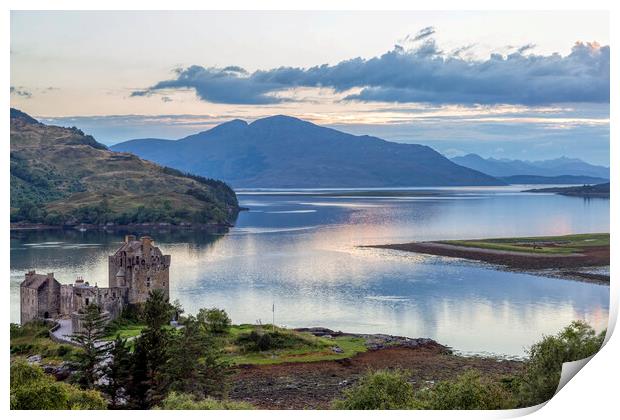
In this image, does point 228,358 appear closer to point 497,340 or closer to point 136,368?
point 136,368

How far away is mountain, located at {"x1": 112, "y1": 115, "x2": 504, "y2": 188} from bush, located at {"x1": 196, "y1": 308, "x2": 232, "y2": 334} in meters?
12.1

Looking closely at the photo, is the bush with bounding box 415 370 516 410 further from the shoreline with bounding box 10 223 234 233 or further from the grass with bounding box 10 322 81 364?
the shoreline with bounding box 10 223 234 233

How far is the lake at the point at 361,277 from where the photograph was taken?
67.3ft

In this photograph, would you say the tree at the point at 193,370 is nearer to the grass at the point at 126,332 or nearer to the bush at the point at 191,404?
the bush at the point at 191,404

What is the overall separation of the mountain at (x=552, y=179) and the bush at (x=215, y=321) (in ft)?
65.5

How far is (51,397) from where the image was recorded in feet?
39.2

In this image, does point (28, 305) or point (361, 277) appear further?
point (361, 277)

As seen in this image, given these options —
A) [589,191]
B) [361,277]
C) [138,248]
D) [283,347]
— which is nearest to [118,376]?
[283,347]

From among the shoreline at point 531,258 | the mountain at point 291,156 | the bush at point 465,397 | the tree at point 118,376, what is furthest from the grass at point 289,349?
the mountain at point 291,156

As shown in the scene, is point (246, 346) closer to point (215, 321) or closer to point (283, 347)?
point (283, 347)

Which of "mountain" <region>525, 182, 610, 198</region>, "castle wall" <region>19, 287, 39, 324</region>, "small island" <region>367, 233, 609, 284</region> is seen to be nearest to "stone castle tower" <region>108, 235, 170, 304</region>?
"castle wall" <region>19, 287, 39, 324</region>

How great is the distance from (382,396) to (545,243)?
22.5m

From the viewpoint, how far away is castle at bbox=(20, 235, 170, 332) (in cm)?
1770
